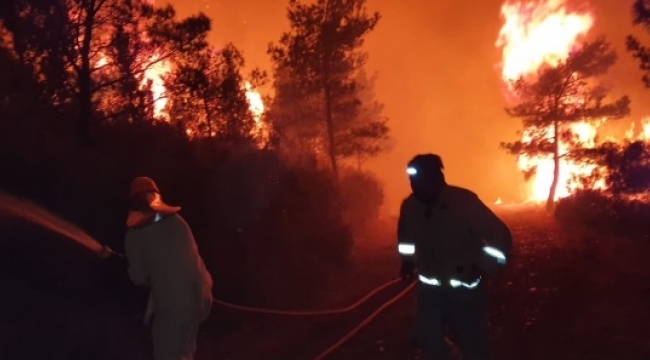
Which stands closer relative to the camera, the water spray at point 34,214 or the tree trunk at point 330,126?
the water spray at point 34,214

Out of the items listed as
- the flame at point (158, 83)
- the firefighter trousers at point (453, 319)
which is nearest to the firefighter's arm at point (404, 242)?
the firefighter trousers at point (453, 319)

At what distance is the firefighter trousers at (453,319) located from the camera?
18.4 ft

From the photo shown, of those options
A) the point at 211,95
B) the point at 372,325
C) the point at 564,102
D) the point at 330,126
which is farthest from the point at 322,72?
the point at 372,325

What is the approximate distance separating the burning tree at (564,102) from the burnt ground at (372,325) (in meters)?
25.6

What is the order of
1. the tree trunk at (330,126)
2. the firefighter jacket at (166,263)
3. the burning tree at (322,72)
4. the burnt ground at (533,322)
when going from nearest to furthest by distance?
the firefighter jacket at (166,263) < the burnt ground at (533,322) < the burning tree at (322,72) < the tree trunk at (330,126)

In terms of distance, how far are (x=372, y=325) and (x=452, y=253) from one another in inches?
184

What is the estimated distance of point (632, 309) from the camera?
955cm

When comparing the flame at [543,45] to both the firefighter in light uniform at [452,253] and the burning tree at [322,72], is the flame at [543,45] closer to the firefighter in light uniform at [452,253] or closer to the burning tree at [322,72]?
the burning tree at [322,72]

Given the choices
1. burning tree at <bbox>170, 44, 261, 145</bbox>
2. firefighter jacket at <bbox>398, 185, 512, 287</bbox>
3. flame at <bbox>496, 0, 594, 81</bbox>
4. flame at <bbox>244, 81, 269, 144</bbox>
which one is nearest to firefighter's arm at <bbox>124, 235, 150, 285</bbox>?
firefighter jacket at <bbox>398, 185, 512, 287</bbox>

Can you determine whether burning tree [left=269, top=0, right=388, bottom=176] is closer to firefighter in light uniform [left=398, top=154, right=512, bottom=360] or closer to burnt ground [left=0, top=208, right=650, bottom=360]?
burnt ground [left=0, top=208, right=650, bottom=360]

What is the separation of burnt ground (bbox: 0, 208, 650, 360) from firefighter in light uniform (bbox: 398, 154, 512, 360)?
2.36m

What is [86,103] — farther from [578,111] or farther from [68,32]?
[578,111]

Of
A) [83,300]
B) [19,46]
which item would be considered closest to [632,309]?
[83,300]

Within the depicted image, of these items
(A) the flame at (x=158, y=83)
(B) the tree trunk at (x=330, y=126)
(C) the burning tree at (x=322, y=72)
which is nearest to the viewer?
(A) the flame at (x=158, y=83)
